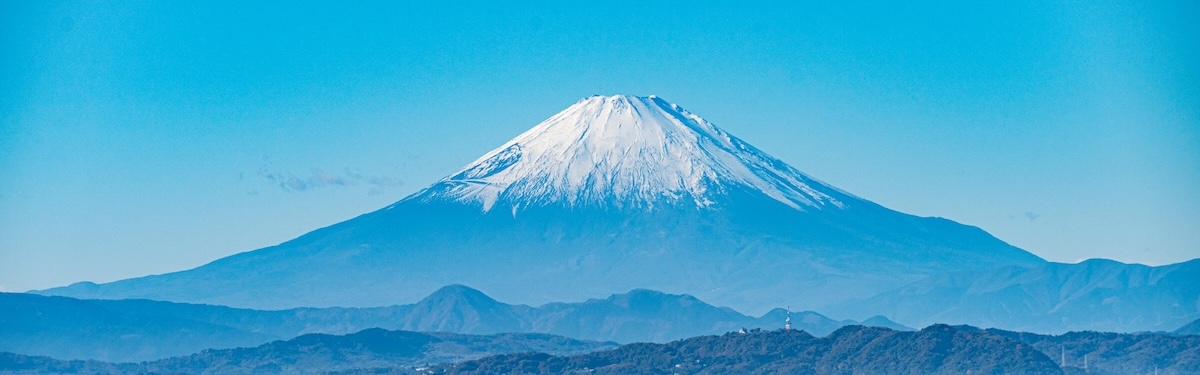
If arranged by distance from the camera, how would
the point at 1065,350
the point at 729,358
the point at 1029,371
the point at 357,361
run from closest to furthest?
the point at 1029,371 < the point at 729,358 < the point at 1065,350 < the point at 357,361

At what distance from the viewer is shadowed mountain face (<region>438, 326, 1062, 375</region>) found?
399ft

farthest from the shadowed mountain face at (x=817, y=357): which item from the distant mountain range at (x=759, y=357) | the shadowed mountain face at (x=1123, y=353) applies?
the shadowed mountain face at (x=1123, y=353)

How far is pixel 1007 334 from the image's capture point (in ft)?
504

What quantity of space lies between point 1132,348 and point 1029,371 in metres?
33.8

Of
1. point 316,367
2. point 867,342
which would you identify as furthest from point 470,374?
point 316,367

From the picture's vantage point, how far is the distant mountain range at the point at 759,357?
4835 inches

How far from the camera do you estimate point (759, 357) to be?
12594cm

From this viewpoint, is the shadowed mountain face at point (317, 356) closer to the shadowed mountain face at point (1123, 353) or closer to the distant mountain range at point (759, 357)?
the distant mountain range at point (759, 357)

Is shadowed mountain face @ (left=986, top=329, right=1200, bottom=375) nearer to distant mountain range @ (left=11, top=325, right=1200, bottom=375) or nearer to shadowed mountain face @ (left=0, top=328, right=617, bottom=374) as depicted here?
distant mountain range @ (left=11, top=325, right=1200, bottom=375)

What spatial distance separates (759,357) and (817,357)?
3198 mm

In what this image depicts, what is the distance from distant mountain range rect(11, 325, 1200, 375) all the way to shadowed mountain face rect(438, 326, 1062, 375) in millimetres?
56

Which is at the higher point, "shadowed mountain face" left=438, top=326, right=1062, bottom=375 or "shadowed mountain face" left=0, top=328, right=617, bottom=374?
"shadowed mountain face" left=0, top=328, right=617, bottom=374

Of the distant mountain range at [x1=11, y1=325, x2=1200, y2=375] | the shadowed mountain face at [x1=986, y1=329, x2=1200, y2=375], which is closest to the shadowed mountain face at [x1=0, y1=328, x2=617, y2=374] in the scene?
the distant mountain range at [x1=11, y1=325, x2=1200, y2=375]

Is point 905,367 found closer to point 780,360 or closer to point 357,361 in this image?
point 780,360
